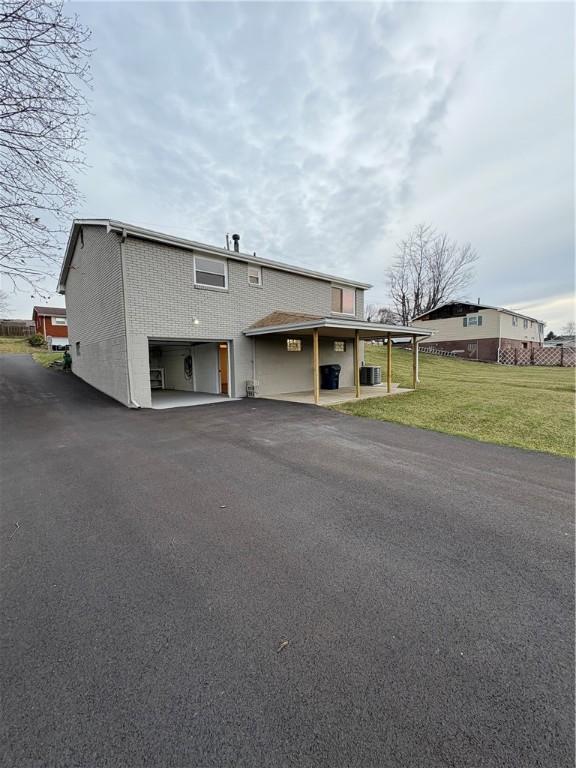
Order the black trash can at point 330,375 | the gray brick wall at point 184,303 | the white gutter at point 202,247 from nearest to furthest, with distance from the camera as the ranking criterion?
the white gutter at point 202,247 → the gray brick wall at point 184,303 → the black trash can at point 330,375

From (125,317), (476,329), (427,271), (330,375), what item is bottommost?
(330,375)

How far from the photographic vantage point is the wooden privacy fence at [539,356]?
99.9 feet

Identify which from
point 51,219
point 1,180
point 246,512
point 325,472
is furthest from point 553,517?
point 1,180

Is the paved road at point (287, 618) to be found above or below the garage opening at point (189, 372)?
below

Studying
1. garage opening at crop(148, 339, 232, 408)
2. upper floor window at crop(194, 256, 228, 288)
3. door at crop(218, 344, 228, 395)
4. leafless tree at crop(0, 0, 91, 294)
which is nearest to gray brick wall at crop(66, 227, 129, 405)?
garage opening at crop(148, 339, 232, 408)

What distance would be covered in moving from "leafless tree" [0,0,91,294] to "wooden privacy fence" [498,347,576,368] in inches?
1380

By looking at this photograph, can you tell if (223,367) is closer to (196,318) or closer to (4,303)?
(196,318)

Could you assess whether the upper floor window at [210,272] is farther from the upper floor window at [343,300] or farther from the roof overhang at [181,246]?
the upper floor window at [343,300]

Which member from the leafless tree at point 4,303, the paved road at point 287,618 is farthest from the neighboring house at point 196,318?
the paved road at point 287,618

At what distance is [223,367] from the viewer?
1325 centimetres

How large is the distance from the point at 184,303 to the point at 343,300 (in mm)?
8701

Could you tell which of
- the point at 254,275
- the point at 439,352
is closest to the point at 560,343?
the point at 439,352

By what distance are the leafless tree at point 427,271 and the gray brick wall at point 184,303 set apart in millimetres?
30847

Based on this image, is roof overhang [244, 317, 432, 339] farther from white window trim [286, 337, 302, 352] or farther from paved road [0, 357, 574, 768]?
paved road [0, 357, 574, 768]
